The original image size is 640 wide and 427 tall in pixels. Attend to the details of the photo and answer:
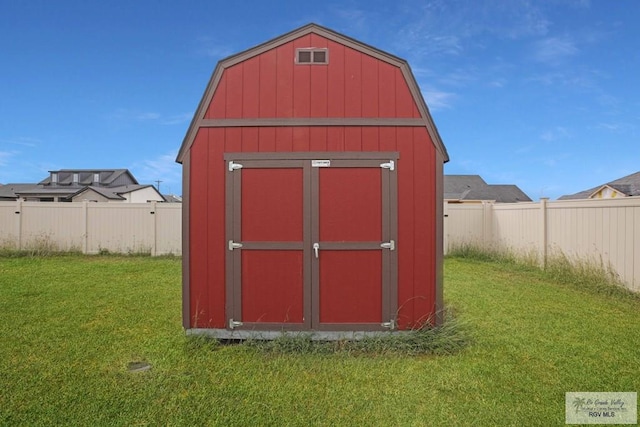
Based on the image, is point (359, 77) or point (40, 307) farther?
point (40, 307)

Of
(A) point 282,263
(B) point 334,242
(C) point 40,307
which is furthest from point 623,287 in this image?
(C) point 40,307

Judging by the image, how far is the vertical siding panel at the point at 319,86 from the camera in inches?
167

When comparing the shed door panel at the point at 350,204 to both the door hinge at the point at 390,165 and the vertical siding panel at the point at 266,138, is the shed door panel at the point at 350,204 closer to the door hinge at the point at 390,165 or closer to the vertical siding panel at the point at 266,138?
the door hinge at the point at 390,165

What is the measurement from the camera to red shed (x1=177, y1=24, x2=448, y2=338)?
421 cm

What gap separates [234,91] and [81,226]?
33.7 ft

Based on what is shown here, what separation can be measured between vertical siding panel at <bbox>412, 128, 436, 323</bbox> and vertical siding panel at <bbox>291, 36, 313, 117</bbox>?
1239 mm

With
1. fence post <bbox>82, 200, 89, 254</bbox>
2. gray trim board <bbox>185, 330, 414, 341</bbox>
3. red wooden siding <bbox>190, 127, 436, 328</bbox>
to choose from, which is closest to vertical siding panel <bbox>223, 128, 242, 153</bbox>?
red wooden siding <bbox>190, 127, 436, 328</bbox>

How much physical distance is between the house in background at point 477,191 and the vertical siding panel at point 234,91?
26211mm

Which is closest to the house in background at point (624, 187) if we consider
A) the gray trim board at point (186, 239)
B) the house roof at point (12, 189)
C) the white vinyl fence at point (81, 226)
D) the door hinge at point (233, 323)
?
the door hinge at point (233, 323)

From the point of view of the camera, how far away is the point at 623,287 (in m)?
6.77

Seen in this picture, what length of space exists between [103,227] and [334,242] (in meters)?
10.5

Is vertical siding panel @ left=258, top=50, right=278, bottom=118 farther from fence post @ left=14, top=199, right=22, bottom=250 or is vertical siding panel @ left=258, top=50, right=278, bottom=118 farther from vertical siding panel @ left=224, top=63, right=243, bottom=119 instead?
fence post @ left=14, top=199, right=22, bottom=250

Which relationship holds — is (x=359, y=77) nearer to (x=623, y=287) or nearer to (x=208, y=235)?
(x=208, y=235)

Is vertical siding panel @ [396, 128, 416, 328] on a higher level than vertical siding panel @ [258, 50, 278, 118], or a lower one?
lower
